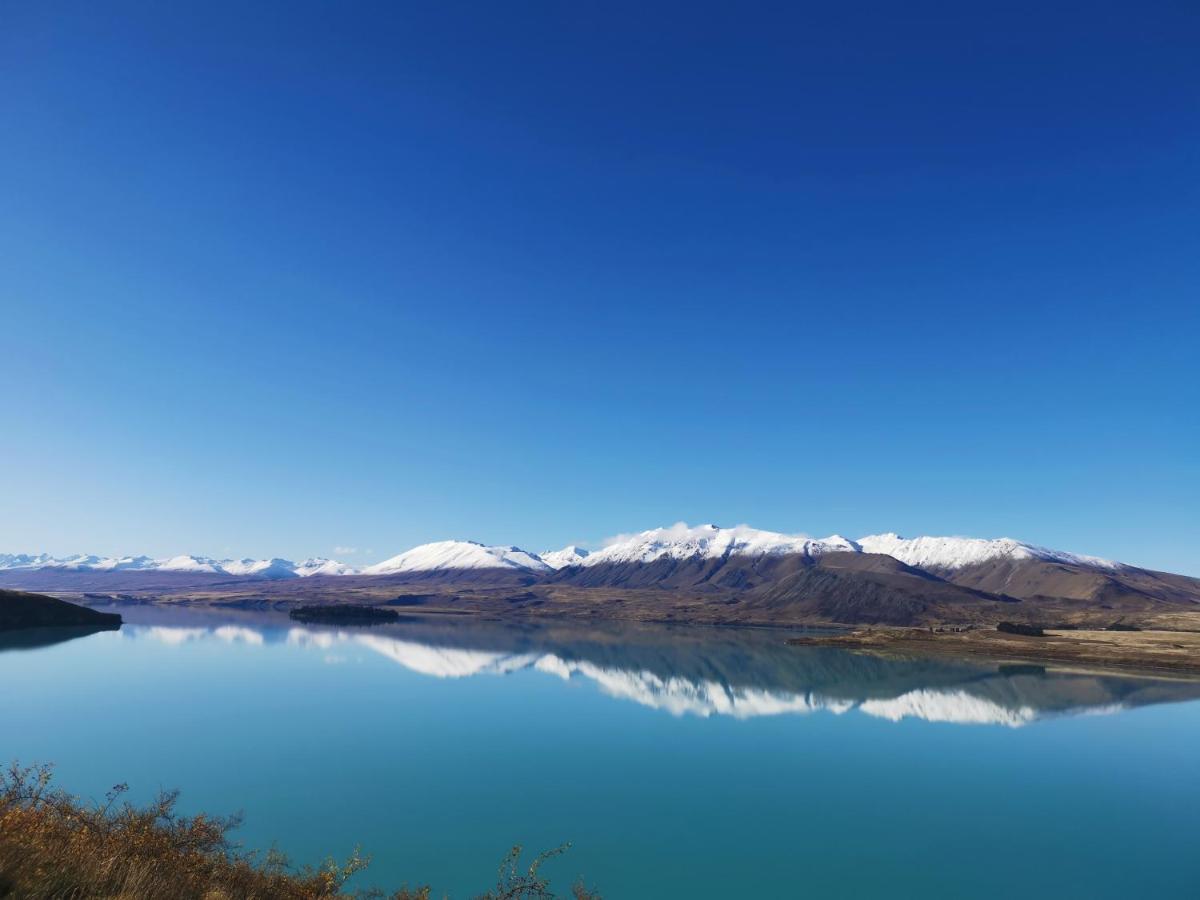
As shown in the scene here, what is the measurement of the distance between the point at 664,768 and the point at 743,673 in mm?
53408

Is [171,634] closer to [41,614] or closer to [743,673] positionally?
[41,614]

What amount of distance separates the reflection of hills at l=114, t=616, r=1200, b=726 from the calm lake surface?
0.76 m

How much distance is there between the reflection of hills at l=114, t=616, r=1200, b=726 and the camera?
6538cm

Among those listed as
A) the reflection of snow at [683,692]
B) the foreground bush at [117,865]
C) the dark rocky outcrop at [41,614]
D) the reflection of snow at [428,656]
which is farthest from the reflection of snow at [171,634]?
the foreground bush at [117,865]

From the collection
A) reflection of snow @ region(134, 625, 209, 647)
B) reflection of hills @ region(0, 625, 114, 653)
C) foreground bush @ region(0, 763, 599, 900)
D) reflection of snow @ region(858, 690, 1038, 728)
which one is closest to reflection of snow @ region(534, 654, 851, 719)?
reflection of snow @ region(858, 690, 1038, 728)

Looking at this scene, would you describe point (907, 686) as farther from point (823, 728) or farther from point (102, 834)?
point (102, 834)

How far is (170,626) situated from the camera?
449 ft

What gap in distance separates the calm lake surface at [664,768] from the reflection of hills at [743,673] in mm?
765

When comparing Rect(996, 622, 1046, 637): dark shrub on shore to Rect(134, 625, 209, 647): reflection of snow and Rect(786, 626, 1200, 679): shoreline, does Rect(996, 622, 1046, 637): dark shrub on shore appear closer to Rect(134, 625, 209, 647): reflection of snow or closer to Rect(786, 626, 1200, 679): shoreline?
Rect(786, 626, 1200, 679): shoreline

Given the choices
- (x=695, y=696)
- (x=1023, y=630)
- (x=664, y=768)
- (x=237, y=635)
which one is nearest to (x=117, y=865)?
(x=664, y=768)

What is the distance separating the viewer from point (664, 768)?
128 feet

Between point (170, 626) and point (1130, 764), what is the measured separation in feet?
534

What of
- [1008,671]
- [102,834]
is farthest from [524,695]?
[1008,671]

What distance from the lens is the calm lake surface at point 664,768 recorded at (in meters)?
24.6
